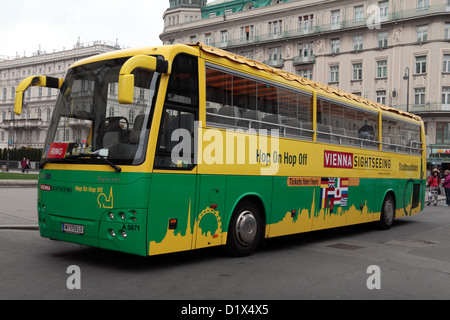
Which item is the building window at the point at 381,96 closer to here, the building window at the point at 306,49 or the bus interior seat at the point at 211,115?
the building window at the point at 306,49

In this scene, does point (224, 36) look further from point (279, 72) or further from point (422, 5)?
point (279, 72)

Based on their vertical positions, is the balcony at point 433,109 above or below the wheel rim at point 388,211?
above

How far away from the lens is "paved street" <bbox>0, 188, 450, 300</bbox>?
5828mm

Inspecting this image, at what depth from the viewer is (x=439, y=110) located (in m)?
47.3

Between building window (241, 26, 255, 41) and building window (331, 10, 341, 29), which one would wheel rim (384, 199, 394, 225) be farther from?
building window (241, 26, 255, 41)

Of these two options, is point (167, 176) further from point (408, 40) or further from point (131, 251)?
point (408, 40)

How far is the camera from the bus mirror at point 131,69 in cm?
598

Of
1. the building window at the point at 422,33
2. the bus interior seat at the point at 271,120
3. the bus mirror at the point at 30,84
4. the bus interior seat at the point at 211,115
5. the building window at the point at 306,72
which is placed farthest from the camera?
the building window at the point at 306,72

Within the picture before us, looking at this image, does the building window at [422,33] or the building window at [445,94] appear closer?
the building window at [445,94]

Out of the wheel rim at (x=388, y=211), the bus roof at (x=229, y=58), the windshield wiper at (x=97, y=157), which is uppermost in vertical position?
the bus roof at (x=229, y=58)

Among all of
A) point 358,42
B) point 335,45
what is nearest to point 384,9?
point 358,42

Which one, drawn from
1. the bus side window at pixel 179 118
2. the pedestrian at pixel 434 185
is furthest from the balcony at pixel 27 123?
the bus side window at pixel 179 118

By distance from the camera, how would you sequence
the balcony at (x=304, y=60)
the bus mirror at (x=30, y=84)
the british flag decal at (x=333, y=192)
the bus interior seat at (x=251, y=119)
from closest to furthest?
1. the bus mirror at (x=30, y=84)
2. the bus interior seat at (x=251, y=119)
3. the british flag decal at (x=333, y=192)
4. the balcony at (x=304, y=60)

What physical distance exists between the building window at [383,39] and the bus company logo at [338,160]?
43.6 metres
